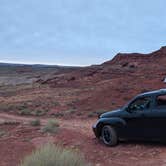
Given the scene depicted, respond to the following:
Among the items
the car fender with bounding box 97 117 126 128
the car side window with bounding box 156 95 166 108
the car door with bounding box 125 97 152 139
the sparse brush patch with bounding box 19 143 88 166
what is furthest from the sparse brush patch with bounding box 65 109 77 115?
the sparse brush patch with bounding box 19 143 88 166

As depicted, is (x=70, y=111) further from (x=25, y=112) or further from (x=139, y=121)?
(x=139, y=121)

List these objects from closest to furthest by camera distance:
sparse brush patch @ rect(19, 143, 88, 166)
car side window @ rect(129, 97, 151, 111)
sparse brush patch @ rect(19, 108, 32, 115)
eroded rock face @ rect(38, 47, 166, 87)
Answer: sparse brush patch @ rect(19, 143, 88, 166), car side window @ rect(129, 97, 151, 111), sparse brush patch @ rect(19, 108, 32, 115), eroded rock face @ rect(38, 47, 166, 87)

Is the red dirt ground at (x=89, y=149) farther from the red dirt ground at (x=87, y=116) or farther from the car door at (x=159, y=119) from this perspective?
the car door at (x=159, y=119)

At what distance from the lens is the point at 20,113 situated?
26.8 meters

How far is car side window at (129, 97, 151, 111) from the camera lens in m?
11.7

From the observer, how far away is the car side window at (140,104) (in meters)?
11.7

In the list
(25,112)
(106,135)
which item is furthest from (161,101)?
(25,112)

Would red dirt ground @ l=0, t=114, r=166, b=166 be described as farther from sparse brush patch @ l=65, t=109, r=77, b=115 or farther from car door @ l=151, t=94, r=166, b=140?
sparse brush patch @ l=65, t=109, r=77, b=115

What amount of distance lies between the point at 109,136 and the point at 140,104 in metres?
1.37

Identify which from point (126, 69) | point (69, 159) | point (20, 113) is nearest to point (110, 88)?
point (20, 113)

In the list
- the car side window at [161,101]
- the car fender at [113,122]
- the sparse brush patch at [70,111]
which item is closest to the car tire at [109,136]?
the car fender at [113,122]

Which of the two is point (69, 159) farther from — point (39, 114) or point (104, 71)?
point (104, 71)

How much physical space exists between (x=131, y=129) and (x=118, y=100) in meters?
16.8

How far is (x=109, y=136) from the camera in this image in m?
12.6
